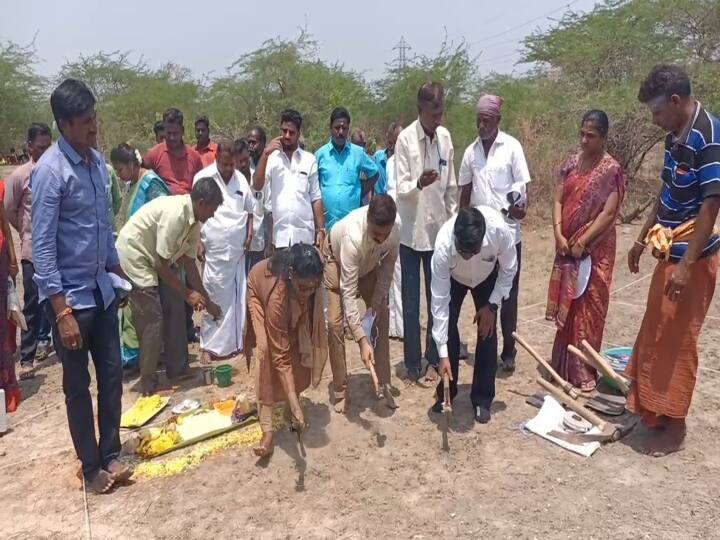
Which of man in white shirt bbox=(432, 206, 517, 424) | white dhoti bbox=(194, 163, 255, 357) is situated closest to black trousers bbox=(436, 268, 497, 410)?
man in white shirt bbox=(432, 206, 517, 424)

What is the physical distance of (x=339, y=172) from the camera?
5559mm

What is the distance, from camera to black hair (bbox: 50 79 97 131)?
297 centimetres

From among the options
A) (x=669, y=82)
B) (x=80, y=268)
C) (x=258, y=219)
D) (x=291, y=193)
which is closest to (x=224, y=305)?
(x=258, y=219)

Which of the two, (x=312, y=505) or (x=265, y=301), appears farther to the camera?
(x=265, y=301)

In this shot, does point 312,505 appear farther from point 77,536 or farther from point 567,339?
point 567,339

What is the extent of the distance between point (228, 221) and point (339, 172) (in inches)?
44.0

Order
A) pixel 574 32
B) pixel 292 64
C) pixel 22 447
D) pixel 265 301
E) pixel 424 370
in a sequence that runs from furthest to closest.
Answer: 1. pixel 292 64
2. pixel 574 32
3. pixel 424 370
4. pixel 22 447
5. pixel 265 301

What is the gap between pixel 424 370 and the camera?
Result: 4941 mm

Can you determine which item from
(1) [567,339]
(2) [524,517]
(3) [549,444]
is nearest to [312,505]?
(2) [524,517]

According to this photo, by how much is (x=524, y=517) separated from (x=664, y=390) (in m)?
1.23

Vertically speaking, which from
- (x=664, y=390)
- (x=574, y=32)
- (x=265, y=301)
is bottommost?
(x=664, y=390)

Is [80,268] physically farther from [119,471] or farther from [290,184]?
[290,184]

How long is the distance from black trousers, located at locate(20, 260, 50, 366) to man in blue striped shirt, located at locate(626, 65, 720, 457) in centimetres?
484

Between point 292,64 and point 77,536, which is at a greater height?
point 292,64
